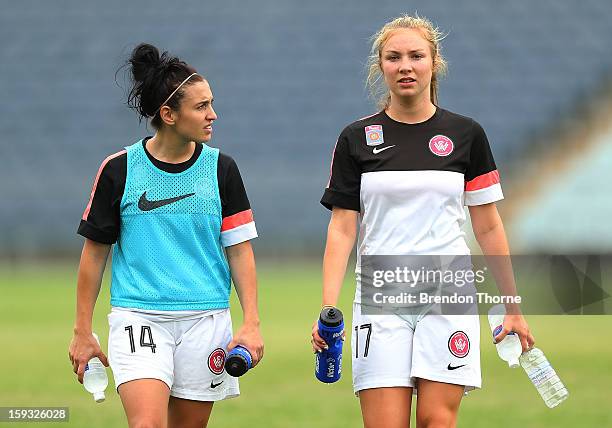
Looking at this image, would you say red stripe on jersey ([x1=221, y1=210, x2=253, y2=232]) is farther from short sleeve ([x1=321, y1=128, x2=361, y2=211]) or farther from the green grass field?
Answer: the green grass field

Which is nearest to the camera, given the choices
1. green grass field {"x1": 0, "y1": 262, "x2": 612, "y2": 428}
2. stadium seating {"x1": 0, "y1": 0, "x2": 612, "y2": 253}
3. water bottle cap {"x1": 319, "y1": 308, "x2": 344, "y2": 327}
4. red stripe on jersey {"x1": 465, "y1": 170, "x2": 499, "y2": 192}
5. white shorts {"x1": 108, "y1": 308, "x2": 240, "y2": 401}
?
water bottle cap {"x1": 319, "y1": 308, "x2": 344, "y2": 327}

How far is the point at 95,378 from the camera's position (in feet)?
16.4

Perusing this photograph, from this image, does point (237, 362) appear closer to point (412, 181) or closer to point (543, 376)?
point (412, 181)

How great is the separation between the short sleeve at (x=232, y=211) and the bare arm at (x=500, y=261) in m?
0.94

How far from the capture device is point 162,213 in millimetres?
4957

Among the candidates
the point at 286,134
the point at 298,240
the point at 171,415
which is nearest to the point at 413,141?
the point at 171,415

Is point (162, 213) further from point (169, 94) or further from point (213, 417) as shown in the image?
point (213, 417)

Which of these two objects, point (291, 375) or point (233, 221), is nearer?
point (233, 221)

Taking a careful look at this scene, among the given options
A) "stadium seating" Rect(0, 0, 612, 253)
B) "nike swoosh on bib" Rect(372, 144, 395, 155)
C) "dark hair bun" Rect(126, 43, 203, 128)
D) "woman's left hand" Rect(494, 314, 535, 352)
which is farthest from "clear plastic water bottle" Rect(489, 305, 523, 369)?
"stadium seating" Rect(0, 0, 612, 253)

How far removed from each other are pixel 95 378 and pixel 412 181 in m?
1.55

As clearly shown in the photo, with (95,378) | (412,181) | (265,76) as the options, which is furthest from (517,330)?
(265,76)

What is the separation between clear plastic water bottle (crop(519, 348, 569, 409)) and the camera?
503cm

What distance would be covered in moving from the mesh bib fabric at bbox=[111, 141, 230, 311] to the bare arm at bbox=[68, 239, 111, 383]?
95 millimetres

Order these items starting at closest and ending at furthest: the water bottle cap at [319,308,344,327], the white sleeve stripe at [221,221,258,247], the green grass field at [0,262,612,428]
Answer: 1. the water bottle cap at [319,308,344,327]
2. the white sleeve stripe at [221,221,258,247]
3. the green grass field at [0,262,612,428]
